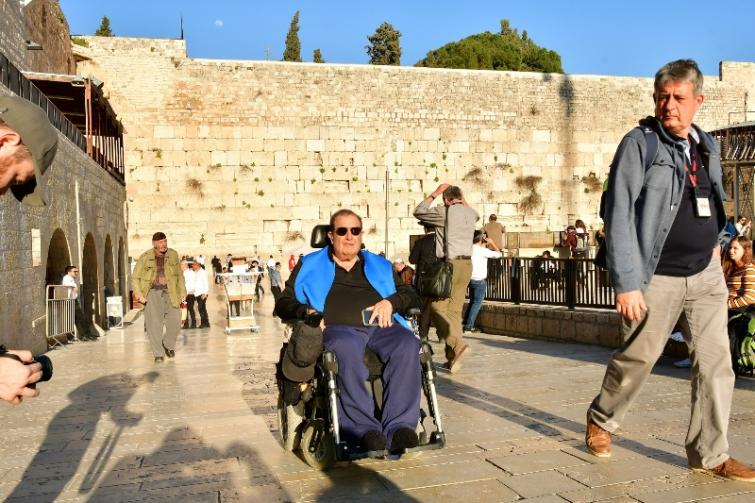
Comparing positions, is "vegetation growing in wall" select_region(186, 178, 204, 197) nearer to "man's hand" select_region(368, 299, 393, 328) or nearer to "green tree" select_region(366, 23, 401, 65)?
"man's hand" select_region(368, 299, 393, 328)

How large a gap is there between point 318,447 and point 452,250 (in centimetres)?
363

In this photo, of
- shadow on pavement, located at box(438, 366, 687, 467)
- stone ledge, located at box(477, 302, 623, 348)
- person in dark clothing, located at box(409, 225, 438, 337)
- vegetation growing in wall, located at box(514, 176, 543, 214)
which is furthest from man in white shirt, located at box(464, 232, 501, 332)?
vegetation growing in wall, located at box(514, 176, 543, 214)

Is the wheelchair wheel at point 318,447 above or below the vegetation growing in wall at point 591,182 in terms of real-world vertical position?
below

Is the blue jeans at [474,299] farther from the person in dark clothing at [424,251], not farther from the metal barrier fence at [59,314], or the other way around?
the metal barrier fence at [59,314]

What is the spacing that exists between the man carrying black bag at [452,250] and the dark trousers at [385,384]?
9.91 feet

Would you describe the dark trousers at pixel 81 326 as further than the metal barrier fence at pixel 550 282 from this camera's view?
Yes

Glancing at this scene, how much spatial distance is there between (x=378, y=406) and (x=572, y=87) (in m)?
25.4

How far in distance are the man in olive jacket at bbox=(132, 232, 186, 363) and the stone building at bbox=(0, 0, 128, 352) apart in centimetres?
132

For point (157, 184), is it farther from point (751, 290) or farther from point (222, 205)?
point (751, 290)

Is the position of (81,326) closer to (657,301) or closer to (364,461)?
(364,461)

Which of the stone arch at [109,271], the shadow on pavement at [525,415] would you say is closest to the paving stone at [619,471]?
the shadow on pavement at [525,415]

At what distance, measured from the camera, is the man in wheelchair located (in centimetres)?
341

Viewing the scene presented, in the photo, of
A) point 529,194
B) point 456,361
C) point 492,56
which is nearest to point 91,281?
point 456,361

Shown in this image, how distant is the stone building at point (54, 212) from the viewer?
8.62 metres
